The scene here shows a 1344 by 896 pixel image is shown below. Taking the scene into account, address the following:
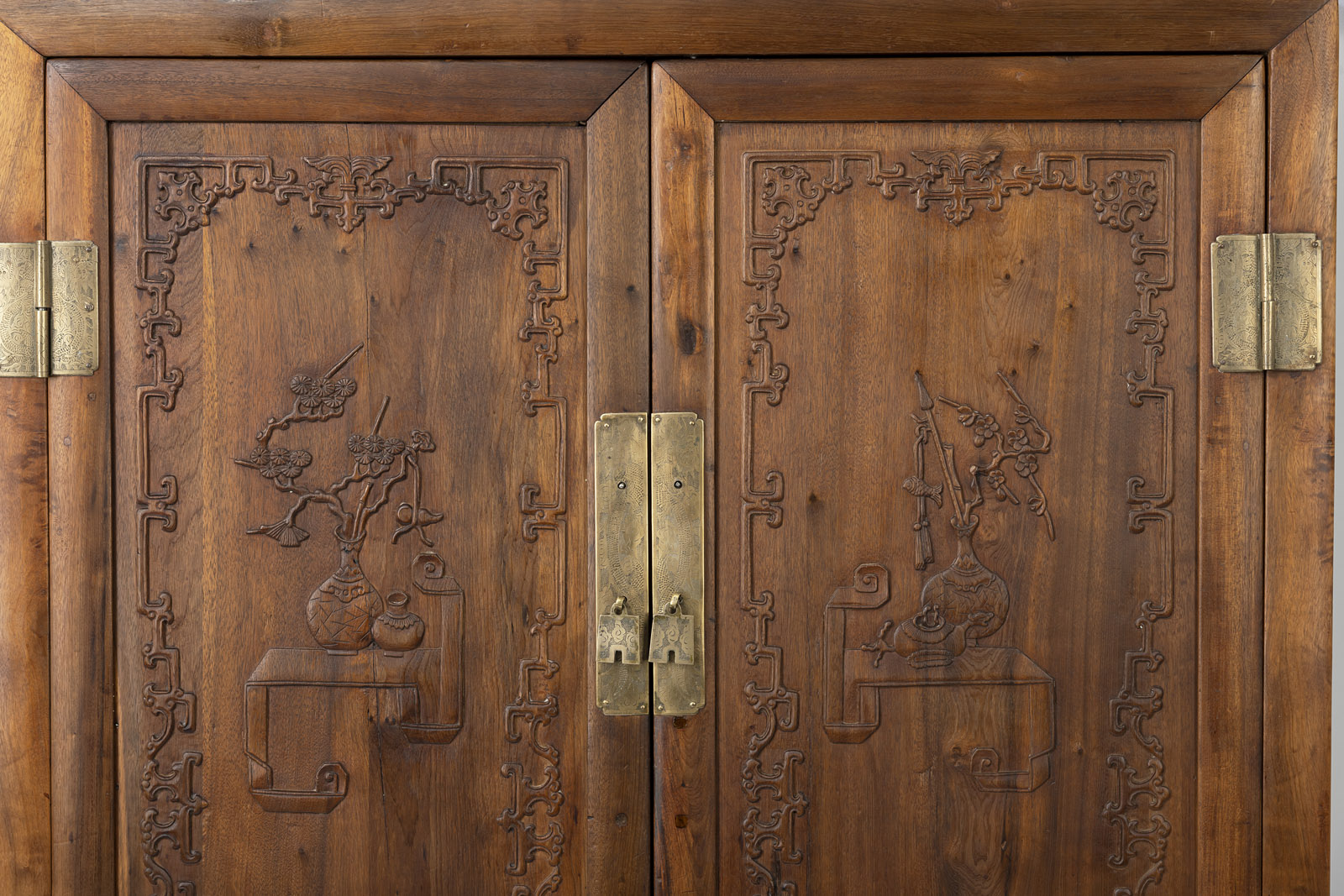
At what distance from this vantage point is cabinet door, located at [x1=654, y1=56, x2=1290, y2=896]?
1481 mm

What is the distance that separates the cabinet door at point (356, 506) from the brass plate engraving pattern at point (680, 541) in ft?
0.27

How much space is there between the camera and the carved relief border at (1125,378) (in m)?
1.48

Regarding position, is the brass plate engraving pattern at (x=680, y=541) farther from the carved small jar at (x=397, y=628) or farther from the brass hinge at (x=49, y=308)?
the brass hinge at (x=49, y=308)

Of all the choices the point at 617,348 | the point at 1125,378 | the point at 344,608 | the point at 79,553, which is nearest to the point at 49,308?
the point at 79,553

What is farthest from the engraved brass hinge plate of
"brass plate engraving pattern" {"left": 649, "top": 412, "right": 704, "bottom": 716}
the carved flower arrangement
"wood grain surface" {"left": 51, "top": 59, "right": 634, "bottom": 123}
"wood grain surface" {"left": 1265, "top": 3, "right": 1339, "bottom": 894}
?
"wood grain surface" {"left": 1265, "top": 3, "right": 1339, "bottom": 894}

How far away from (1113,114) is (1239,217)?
10.1 inches

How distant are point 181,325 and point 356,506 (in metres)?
0.41

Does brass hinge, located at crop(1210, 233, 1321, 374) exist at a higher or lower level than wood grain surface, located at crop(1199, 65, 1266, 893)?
higher

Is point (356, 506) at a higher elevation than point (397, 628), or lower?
higher

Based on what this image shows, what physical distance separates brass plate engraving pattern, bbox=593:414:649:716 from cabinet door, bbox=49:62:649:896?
0.11ft

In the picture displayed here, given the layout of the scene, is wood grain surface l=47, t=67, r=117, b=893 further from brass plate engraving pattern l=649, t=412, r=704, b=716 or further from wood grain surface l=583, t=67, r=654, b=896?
brass plate engraving pattern l=649, t=412, r=704, b=716

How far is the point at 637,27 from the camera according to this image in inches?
56.9

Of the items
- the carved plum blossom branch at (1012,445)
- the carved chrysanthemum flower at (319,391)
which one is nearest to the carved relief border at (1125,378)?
the carved plum blossom branch at (1012,445)

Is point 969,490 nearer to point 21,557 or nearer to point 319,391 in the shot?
point 319,391
